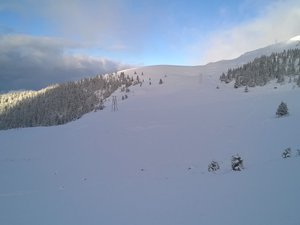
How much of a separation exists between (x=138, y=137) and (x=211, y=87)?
7238cm

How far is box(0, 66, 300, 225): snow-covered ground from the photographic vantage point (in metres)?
12.2

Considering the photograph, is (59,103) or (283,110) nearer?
(283,110)

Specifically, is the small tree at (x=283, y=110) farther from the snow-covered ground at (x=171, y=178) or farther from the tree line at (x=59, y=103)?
the tree line at (x=59, y=103)

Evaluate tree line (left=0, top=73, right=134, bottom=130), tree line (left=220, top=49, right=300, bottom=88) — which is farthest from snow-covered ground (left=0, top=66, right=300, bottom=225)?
tree line (left=0, top=73, right=134, bottom=130)

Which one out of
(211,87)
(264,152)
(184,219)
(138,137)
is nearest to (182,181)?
(184,219)

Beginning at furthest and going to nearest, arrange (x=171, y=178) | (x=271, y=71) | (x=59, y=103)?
(x=59, y=103) → (x=271, y=71) → (x=171, y=178)

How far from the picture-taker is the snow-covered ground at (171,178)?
12.2 metres

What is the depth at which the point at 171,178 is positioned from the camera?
20.5m

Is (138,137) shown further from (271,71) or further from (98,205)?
(271,71)

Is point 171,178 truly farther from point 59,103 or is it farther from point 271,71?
point 59,103

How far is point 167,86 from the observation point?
12788 cm

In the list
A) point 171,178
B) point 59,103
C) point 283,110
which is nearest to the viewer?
point 171,178

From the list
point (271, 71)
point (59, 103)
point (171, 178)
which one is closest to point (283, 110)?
point (171, 178)

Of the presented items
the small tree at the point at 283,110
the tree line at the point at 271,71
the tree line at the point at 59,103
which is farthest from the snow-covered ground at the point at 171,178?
the tree line at the point at 59,103
